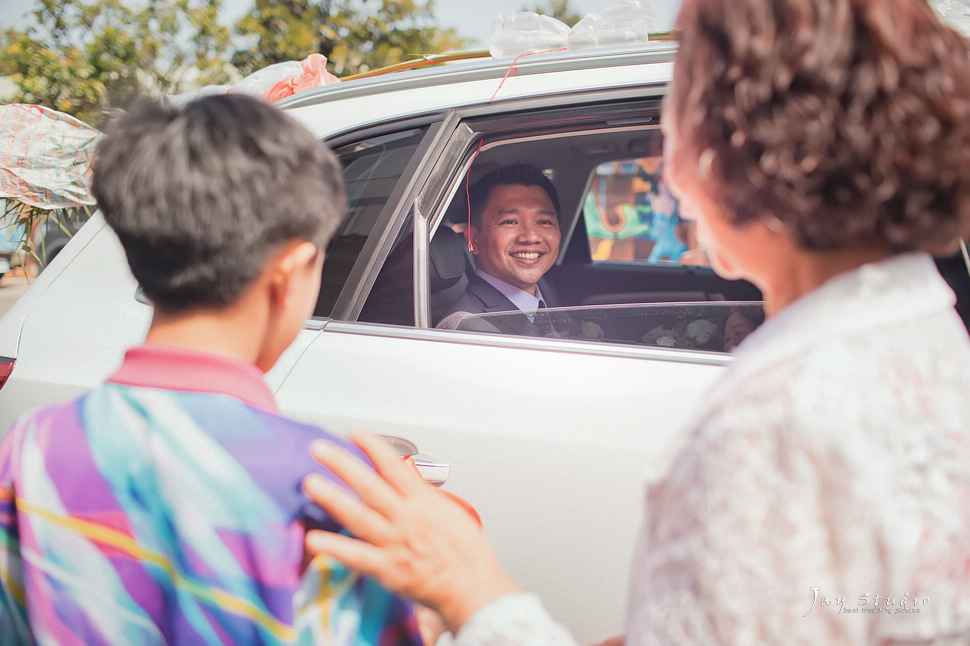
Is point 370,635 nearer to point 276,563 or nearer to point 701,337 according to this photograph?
point 276,563

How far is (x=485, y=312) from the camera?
1.92m

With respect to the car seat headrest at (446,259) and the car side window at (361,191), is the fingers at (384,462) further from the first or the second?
the car seat headrest at (446,259)

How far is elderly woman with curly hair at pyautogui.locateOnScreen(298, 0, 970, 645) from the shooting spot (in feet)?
2.06

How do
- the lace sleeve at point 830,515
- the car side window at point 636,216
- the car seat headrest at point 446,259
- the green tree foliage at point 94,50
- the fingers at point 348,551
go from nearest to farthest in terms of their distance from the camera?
1. the lace sleeve at point 830,515
2. the fingers at point 348,551
3. the car seat headrest at point 446,259
4. the car side window at point 636,216
5. the green tree foliage at point 94,50

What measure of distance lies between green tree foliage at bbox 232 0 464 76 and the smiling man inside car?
28.3ft

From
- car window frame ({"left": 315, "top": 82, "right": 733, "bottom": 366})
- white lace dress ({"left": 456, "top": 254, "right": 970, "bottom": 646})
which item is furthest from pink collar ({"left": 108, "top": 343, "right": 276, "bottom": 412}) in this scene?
car window frame ({"left": 315, "top": 82, "right": 733, "bottom": 366})

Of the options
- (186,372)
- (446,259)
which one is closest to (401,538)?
(186,372)

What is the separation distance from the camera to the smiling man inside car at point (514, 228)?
2.75 meters

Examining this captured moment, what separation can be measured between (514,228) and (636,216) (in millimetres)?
6576

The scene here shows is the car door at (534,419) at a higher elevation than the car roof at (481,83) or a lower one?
lower

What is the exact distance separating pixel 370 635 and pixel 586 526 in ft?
2.17

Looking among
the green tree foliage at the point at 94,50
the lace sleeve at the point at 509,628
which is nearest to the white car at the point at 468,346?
the lace sleeve at the point at 509,628

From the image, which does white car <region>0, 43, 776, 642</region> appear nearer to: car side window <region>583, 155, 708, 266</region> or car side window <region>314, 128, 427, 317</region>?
car side window <region>314, 128, 427, 317</region>

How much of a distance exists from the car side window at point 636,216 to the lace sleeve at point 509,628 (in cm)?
57
